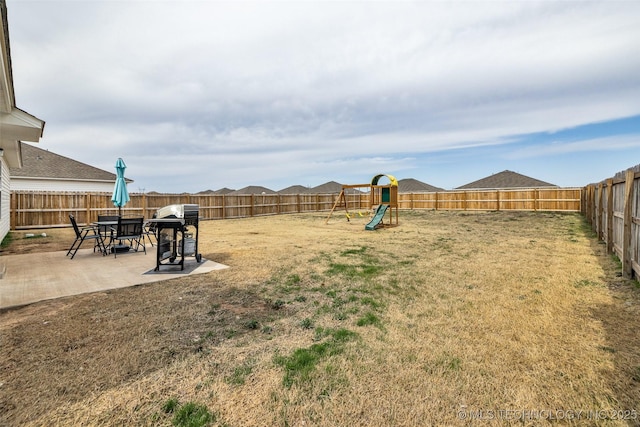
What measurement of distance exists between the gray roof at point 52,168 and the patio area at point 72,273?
16.2 meters

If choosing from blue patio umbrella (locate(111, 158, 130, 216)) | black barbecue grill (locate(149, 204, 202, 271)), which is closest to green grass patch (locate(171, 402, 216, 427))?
black barbecue grill (locate(149, 204, 202, 271))

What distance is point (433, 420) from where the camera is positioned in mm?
1878

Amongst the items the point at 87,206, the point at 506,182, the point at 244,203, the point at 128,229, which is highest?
the point at 506,182

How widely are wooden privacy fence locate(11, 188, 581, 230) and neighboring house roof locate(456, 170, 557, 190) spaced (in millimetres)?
11736

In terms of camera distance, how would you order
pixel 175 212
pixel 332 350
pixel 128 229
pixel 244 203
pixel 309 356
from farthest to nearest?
pixel 244 203 → pixel 128 229 → pixel 175 212 → pixel 332 350 → pixel 309 356

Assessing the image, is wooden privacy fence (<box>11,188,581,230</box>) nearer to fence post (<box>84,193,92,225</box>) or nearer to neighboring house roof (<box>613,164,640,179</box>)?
fence post (<box>84,193,92,225</box>)

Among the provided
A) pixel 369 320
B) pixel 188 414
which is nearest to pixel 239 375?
pixel 188 414

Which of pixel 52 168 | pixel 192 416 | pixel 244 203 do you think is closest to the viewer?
pixel 192 416

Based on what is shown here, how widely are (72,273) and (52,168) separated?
65.7 ft

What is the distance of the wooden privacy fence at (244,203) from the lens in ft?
44.7

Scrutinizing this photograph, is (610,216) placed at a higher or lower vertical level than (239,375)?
higher

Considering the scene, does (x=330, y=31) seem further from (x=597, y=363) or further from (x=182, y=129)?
(x=182, y=129)

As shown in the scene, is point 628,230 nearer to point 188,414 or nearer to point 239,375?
point 239,375

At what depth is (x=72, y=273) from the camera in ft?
17.8
